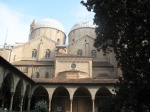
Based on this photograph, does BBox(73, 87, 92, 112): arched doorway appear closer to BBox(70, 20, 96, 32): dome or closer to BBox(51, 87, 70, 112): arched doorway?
BBox(51, 87, 70, 112): arched doorway

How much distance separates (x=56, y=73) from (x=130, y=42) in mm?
17398

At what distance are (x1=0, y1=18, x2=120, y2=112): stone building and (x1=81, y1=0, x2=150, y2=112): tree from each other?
868 centimetres

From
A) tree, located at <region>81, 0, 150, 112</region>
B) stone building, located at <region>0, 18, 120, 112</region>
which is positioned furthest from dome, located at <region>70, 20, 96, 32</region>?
tree, located at <region>81, 0, 150, 112</region>

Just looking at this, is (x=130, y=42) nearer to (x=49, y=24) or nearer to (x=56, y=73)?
(x=56, y=73)

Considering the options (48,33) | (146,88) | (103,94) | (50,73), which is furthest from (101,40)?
(48,33)

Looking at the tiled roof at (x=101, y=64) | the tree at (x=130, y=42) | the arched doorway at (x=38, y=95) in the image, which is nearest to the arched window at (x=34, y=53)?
the arched doorway at (x=38, y=95)

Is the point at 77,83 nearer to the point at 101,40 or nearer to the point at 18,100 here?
the point at 18,100

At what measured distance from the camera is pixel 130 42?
11508mm

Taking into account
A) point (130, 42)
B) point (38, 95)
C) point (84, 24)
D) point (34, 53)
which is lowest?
point (38, 95)

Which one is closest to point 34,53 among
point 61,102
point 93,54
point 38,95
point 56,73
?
point 56,73

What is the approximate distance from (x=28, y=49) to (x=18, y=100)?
487 inches

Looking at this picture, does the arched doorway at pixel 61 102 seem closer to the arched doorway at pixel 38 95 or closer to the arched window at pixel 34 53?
the arched doorway at pixel 38 95

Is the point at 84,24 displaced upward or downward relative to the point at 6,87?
upward

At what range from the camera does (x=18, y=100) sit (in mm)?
22047
